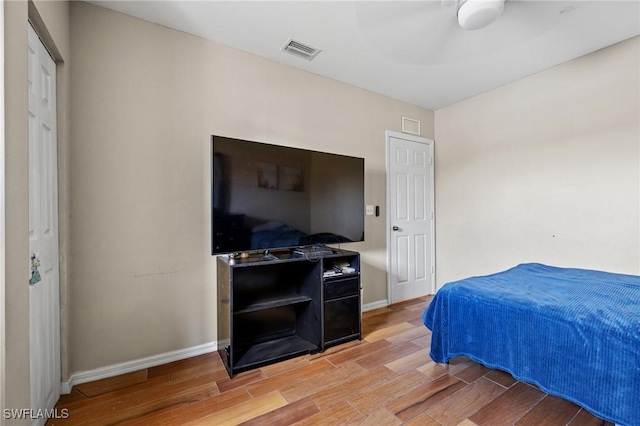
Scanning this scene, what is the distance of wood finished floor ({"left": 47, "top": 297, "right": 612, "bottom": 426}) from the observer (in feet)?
5.26

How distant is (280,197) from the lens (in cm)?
236

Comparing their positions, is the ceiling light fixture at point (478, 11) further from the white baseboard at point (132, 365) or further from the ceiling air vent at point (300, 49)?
the white baseboard at point (132, 365)

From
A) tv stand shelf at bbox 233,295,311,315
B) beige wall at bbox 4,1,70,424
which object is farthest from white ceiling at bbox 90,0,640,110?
tv stand shelf at bbox 233,295,311,315

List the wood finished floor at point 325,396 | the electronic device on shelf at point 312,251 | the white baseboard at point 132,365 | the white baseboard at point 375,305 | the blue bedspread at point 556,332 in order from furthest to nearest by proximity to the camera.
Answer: the white baseboard at point 375,305 → the electronic device on shelf at point 312,251 → the white baseboard at point 132,365 → the wood finished floor at point 325,396 → the blue bedspread at point 556,332

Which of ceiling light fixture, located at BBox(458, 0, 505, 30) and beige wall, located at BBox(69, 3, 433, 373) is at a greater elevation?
ceiling light fixture, located at BBox(458, 0, 505, 30)

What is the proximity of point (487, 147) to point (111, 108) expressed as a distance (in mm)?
3896

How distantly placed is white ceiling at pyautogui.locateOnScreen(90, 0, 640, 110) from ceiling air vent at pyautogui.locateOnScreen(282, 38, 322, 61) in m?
0.05

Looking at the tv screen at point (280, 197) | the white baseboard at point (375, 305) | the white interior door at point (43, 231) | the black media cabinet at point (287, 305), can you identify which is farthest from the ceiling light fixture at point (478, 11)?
the white baseboard at point (375, 305)

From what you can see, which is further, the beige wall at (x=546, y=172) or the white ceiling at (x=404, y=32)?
the beige wall at (x=546, y=172)

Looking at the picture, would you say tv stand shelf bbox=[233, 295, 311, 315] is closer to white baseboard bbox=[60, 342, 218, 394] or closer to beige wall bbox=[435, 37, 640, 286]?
white baseboard bbox=[60, 342, 218, 394]

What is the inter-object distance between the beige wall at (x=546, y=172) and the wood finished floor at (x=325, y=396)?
1700mm

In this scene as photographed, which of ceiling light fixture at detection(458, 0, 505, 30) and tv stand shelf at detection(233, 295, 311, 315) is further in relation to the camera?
tv stand shelf at detection(233, 295, 311, 315)

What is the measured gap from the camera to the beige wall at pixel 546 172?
99.2 inches

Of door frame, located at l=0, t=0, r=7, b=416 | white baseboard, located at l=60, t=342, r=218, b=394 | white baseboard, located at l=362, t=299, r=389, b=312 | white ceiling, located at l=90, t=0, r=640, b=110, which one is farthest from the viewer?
white baseboard, located at l=362, t=299, r=389, b=312
